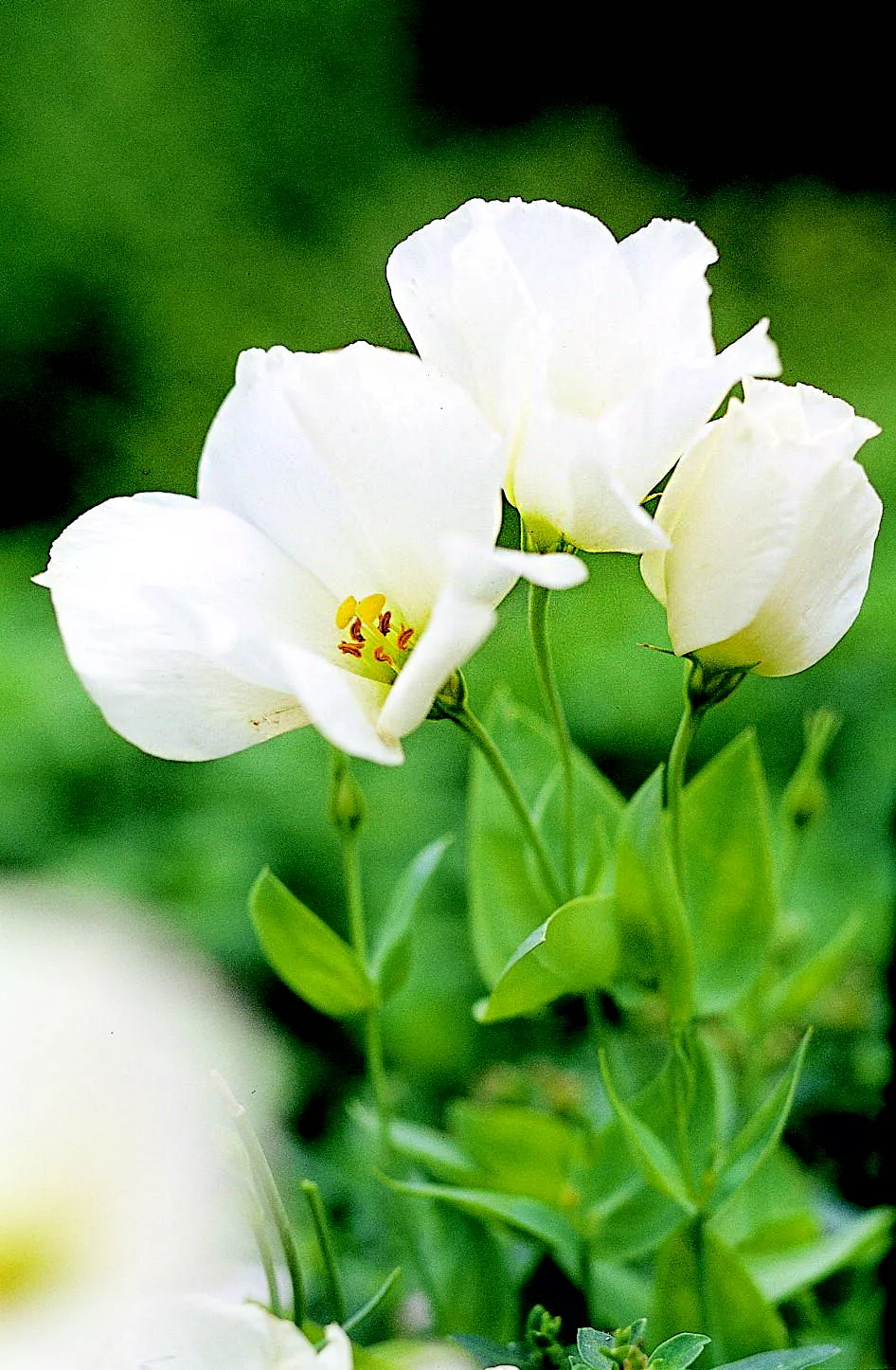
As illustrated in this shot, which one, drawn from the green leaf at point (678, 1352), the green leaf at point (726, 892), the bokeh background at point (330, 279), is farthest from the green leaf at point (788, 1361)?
the bokeh background at point (330, 279)

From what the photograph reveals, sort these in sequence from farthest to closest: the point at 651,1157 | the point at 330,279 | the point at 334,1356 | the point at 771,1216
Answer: the point at 330,279
the point at 771,1216
the point at 651,1157
the point at 334,1356

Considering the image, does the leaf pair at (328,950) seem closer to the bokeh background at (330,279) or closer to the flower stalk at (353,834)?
the flower stalk at (353,834)

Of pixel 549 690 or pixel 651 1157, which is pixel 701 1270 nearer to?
pixel 651 1157

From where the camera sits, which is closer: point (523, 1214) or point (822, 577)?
point (822, 577)

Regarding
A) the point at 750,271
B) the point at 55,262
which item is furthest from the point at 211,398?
the point at 750,271

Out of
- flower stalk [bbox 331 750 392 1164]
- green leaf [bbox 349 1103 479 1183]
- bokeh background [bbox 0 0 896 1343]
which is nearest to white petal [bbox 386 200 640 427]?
flower stalk [bbox 331 750 392 1164]

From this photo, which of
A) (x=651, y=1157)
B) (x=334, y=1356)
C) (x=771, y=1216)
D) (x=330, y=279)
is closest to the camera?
(x=334, y=1356)

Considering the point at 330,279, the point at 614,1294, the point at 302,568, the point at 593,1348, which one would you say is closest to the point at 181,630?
the point at 302,568

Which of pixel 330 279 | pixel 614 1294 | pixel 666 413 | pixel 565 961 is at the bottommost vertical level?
pixel 614 1294
